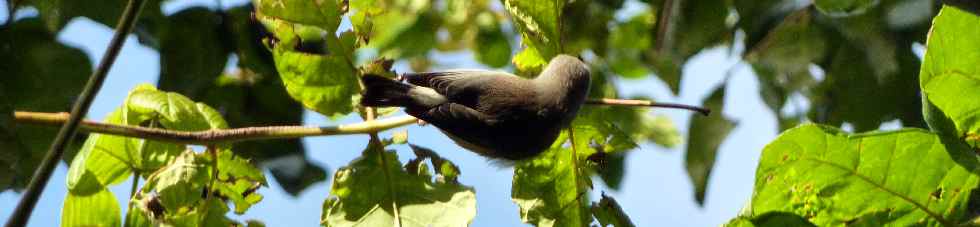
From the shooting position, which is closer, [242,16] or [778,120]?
[242,16]

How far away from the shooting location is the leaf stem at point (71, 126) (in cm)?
102

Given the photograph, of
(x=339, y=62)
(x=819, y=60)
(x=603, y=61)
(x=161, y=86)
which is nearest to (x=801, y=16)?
(x=819, y=60)

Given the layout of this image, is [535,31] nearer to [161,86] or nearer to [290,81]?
[290,81]

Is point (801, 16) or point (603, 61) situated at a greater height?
point (801, 16)

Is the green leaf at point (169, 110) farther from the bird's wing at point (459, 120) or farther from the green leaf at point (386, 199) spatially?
the bird's wing at point (459, 120)

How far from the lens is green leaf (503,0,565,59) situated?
5.97 feet

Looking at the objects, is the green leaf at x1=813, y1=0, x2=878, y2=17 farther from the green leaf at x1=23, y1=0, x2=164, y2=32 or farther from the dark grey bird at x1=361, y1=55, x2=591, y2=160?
the green leaf at x1=23, y1=0, x2=164, y2=32

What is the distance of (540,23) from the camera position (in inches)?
72.2

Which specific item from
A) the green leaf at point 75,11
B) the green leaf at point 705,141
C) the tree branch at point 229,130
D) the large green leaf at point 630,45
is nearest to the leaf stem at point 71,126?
the tree branch at point 229,130

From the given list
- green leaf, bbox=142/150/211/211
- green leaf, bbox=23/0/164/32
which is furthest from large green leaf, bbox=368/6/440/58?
green leaf, bbox=142/150/211/211

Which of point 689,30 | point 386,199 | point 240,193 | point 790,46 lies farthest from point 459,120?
point 790,46

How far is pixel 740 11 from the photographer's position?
103 inches

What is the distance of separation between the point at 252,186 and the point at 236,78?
105 centimetres

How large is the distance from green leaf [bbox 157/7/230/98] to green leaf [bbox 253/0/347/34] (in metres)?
0.79
